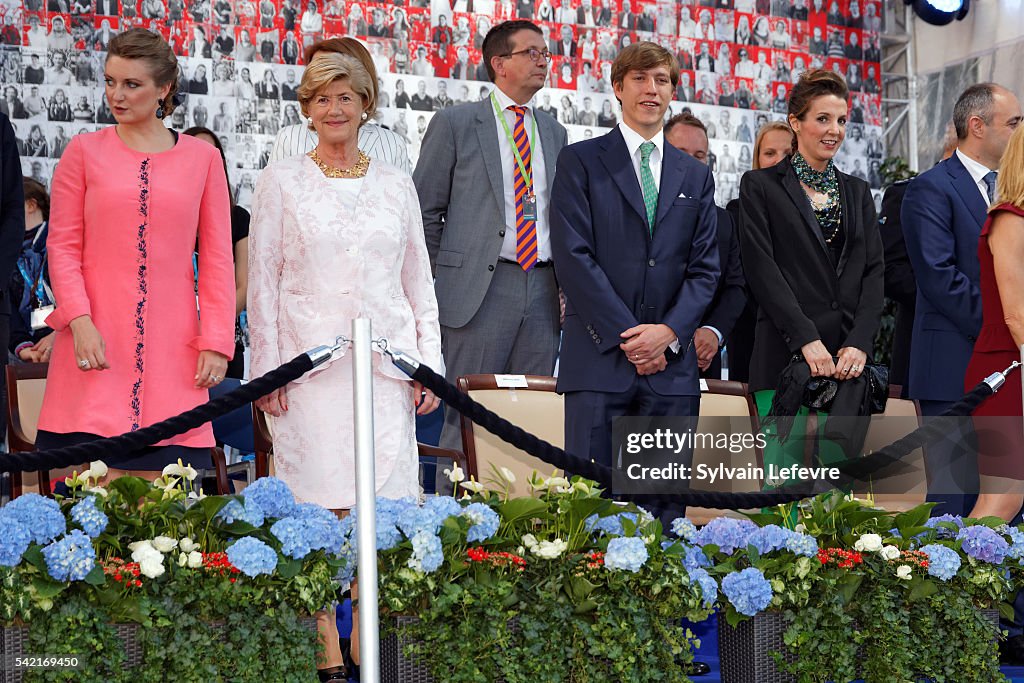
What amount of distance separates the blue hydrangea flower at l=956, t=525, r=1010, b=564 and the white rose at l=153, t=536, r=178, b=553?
68.6 inches

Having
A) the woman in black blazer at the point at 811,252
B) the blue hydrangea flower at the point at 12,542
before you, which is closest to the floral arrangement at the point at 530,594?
the blue hydrangea flower at the point at 12,542

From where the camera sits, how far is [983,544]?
2.98 meters

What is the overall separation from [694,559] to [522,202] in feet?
6.14

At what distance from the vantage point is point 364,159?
11.5ft

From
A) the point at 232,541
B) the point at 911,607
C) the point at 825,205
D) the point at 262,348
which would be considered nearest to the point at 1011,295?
the point at 825,205

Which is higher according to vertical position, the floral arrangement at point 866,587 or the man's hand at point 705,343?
the man's hand at point 705,343

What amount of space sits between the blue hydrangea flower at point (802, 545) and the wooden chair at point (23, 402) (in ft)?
7.47

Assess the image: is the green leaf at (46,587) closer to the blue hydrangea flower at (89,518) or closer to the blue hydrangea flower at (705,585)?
the blue hydrangea flower at (89,518)

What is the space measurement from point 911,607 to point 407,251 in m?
1.55

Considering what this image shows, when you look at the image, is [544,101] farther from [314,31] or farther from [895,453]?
[895,453]

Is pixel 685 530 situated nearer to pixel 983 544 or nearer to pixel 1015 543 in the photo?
pixel 983 544

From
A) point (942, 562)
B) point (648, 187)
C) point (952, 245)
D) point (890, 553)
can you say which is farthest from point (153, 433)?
point (952, 245)

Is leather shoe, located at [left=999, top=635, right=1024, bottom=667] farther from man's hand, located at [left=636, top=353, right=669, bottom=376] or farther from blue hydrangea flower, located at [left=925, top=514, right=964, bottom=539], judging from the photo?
man's hand, located at [left=636, top=353, right=669, bottom=376]

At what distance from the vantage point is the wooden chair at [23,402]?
4.08 metres
